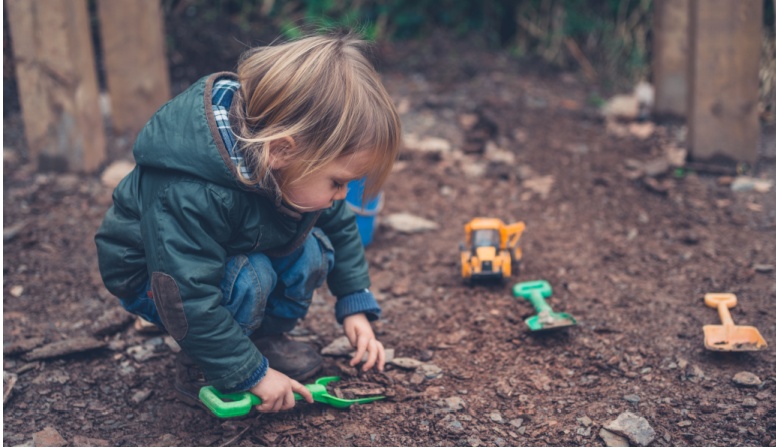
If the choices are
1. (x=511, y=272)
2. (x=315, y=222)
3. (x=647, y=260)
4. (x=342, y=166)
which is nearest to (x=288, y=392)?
(x=315, y=222)

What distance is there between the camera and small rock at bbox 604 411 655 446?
1854 mm

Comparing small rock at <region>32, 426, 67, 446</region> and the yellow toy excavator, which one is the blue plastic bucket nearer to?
the yellow toy excavator

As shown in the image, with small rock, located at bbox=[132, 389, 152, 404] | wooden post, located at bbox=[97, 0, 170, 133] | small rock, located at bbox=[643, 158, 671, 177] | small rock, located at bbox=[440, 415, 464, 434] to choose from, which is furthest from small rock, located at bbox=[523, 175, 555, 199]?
small rock, located at bbox=[132, 389, 152, 404]

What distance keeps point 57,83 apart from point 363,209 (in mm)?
1471

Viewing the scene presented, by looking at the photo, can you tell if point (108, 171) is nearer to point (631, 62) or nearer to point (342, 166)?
point (342, 166)

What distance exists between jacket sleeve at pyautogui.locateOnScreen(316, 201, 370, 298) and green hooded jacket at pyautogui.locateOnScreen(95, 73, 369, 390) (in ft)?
0.86

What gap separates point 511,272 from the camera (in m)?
2.67

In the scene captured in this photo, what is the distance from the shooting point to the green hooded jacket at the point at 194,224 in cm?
167

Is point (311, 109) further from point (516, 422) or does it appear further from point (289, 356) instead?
point (516, 422)

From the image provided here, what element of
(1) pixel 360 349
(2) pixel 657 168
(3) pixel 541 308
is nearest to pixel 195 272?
(1) pixel 360 349

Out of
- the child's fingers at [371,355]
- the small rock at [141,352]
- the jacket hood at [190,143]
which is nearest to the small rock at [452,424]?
the child's fingers at [371,355]

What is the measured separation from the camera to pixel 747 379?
6.64 ft

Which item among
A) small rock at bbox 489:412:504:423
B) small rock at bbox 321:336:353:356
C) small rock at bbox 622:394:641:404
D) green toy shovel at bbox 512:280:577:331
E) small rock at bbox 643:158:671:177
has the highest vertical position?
small rock at bbox 643:158:671:177

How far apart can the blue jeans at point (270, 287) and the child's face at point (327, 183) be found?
212 millimetres
